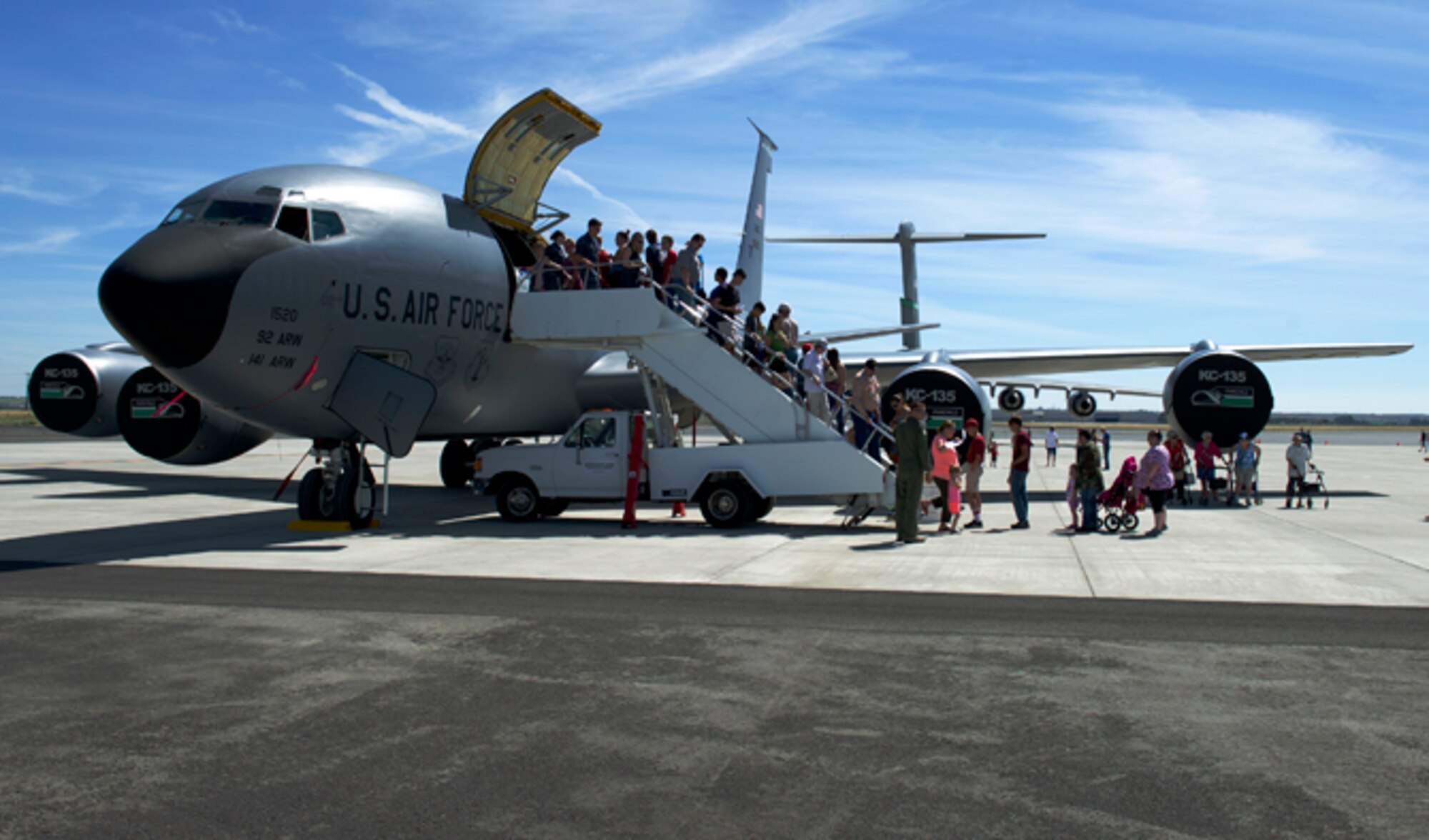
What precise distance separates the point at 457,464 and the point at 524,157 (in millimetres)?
8531

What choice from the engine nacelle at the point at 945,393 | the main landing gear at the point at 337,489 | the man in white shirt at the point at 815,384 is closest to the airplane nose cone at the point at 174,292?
the main landing gear at the point at 337,489

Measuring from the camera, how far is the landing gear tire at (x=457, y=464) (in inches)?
902

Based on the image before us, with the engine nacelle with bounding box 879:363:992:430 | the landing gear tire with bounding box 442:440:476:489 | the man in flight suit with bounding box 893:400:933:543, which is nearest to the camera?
the man in flight suit with bounding box 893:400:933:543

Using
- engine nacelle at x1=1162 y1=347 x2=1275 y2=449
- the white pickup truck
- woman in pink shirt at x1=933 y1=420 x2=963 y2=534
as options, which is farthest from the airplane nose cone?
engine nacelle at x1=1162 y1=347 x2=1275 y2=449

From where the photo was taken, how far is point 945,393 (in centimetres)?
1911

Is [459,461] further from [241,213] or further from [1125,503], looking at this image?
[1125,503]

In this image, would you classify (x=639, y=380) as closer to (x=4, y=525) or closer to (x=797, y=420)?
(x=797, y=420)

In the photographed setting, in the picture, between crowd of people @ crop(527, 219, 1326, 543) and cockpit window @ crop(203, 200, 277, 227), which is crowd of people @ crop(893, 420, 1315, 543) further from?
cockpit window @ crop(203, 200, 277, 227)

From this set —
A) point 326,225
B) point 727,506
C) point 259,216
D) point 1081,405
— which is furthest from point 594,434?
point 1081,405

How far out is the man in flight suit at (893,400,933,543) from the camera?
12953 mm

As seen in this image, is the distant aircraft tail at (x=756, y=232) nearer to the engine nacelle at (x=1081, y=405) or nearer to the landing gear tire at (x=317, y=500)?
the landing gear tire at (x=317, y=500)

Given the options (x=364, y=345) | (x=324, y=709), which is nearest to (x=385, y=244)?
(x=364, y=345)

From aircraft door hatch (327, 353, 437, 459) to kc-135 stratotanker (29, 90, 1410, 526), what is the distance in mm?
26

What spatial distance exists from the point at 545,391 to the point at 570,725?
13201mm
